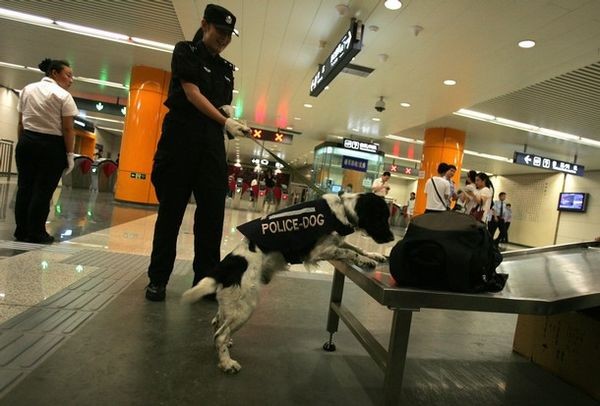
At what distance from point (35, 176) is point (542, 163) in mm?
15135

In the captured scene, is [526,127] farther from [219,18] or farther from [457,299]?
[457,299]

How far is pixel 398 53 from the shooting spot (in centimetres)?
729

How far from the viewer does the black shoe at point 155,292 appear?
254 centimetres

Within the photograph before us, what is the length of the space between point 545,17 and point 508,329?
4.54 metres

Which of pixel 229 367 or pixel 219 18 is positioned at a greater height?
pixel 219 18

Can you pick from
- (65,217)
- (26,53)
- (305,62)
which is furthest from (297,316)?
(26,53)

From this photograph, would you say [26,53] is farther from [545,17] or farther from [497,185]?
[497,185]

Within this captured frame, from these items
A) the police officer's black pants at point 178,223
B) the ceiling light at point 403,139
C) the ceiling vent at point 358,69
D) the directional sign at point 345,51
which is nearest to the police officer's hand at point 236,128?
the police officer's black pants at point 178,223

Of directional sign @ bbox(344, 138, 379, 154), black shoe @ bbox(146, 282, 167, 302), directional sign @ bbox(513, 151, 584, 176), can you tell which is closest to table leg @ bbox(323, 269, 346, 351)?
black shoe @ bbox(146, 282, 167, 302)

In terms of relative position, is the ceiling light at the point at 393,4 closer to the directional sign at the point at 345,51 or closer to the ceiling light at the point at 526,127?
the directional sign at the point at 345,51

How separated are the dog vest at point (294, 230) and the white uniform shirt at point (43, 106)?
9.44 feet

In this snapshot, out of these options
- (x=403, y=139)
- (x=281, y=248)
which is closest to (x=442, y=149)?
(x=403, y=139)

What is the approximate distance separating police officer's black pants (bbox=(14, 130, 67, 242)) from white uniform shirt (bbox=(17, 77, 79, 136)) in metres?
0.09

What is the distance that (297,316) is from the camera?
270 centimetres
